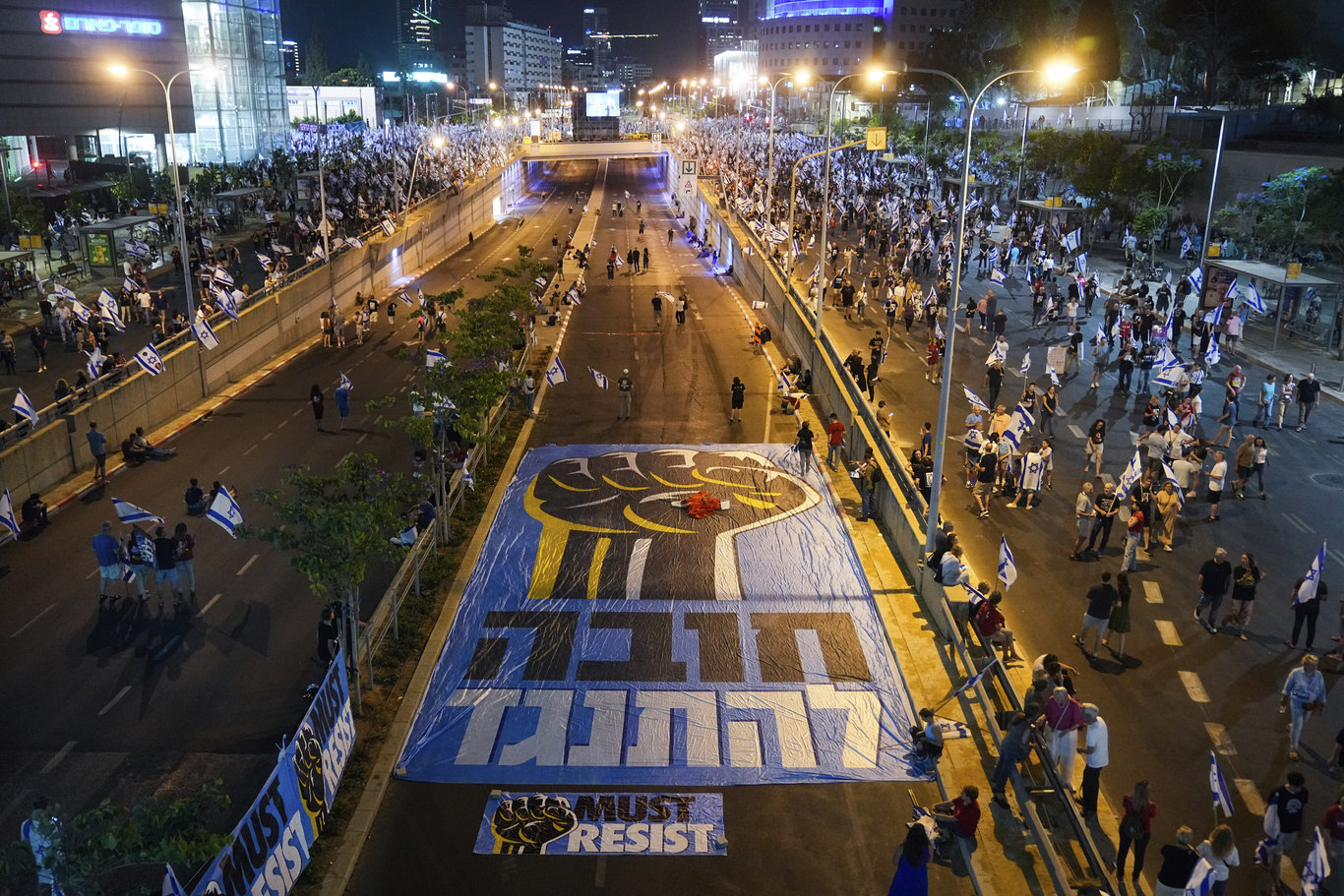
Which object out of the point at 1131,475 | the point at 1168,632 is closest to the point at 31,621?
the point at 1168,632

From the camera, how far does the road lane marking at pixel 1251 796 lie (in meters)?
13.8

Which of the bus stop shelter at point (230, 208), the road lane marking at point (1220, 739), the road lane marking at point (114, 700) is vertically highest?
the bus stop shelter at point (230, 208)

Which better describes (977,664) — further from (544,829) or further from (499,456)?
(499,456)

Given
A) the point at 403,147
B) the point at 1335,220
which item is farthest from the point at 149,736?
the point at 403,147

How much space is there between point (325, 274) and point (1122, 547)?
3801cm

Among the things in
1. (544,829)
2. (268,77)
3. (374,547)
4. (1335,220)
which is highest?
(268,77)

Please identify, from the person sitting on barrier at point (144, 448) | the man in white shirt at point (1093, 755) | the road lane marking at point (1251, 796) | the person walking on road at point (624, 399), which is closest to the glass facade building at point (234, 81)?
the person sitting on barrier at point (144, 448)

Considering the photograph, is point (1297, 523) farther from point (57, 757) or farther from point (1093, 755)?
point (57, 757)

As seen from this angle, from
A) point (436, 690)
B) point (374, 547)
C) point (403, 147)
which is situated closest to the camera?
point (374, 547)

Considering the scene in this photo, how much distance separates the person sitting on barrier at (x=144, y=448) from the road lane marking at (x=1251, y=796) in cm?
2528

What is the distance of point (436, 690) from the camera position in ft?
55.4

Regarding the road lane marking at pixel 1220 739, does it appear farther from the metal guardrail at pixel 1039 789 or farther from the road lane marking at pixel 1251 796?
the metal guardrail at pixel 1039 789

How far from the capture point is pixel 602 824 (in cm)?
1383

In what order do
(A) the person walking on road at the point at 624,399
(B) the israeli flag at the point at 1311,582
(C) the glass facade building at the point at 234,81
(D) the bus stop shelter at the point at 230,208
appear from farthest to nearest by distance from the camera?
(C) the glass facade building at the point at 234,81 < (D) the bus stop shelter at the point at 230,208 < (A) the person walking on road at the point at 624,399 < (B) the israeli flag at the point at 1311,582
